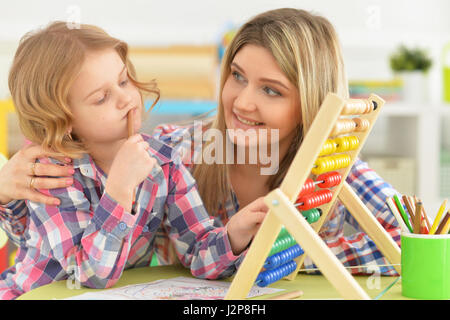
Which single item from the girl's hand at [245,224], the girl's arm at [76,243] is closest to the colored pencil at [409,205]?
the girl's hand at [245,224]

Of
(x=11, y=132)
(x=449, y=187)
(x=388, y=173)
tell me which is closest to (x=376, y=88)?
(x=388, y=173)

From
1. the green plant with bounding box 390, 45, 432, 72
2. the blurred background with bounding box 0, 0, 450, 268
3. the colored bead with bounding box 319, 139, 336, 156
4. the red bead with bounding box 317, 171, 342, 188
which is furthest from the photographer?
the green plant with bounding box 390, 45, 432, 72

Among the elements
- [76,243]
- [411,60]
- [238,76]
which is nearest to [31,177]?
[76,243]

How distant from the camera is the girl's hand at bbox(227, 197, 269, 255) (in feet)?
2.95

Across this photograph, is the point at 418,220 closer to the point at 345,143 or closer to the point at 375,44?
the point at 345,143

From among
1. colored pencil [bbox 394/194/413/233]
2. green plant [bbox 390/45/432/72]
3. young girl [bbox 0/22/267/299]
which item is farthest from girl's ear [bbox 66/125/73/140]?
green plant [bbox 390/45/432/72]

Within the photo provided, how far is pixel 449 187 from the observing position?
9.74ft

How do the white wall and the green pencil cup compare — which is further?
the white wall

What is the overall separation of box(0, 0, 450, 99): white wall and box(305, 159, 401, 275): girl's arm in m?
1.67

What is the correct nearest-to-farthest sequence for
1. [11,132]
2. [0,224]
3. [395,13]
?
[0,224]
[11,132]
[395,13]

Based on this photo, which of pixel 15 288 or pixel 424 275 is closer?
pixel 424 275

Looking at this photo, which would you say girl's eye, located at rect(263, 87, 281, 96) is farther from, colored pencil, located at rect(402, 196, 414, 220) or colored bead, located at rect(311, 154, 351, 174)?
colored pencil, located at rect(402, 196, 414, 220)

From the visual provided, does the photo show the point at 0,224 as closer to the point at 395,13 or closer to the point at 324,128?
the point at 324,128
